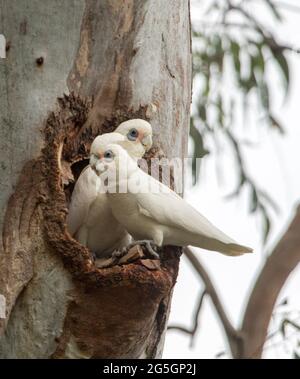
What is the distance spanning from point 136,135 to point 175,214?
32cm

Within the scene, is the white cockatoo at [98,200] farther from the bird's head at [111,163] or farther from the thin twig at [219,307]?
the thin twig at [219,307]

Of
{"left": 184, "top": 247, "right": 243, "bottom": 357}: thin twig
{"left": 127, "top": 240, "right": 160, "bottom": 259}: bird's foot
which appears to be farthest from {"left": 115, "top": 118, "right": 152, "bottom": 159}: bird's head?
{"left": 184, "top": 247, "right": 243, "bottom": 357}: thin twig

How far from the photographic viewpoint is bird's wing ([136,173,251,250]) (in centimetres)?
301

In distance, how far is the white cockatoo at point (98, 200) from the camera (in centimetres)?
317

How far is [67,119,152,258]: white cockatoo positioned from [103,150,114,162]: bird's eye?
0.03m

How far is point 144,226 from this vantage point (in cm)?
307

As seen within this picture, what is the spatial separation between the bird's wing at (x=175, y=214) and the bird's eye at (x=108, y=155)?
14 centimetres

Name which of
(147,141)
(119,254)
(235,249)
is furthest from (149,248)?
(147,141)

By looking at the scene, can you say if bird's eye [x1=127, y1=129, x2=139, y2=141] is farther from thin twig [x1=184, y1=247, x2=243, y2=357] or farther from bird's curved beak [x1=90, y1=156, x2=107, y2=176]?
thin twig [x1=184, y1=247, x2=243, y2=357]

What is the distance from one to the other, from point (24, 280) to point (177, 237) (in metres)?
0.49

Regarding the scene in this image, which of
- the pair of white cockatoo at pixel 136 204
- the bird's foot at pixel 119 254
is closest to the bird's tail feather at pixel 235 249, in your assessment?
the pair of white cockatoo at pixel 136 204

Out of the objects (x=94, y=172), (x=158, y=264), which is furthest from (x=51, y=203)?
(x=158, y=264)

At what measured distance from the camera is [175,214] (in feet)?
9.93
